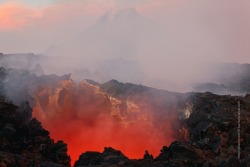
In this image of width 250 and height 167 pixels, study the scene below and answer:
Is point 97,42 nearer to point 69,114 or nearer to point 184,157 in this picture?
point 69,114

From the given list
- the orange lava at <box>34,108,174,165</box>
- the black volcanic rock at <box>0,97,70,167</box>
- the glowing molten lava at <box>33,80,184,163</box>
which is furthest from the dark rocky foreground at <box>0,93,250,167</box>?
the orange lava at <box>34,108,174,165</box>

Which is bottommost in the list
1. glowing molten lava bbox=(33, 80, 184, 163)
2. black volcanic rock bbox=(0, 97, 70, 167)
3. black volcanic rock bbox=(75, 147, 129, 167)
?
black volcanic rock bbox=(75, 147, 129, 167)

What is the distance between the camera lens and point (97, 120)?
59719mm

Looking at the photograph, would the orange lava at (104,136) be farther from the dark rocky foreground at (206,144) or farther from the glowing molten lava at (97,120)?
the dark rocky foreground at (206,144)

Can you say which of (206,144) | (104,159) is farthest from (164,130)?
(104,159)

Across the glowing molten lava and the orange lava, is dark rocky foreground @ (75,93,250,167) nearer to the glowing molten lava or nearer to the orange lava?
the glowing molten lava

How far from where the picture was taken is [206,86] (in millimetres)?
79562

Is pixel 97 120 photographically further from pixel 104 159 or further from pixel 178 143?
pixel 104 159

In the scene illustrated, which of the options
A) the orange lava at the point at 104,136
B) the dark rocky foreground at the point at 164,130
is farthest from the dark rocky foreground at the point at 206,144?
the orange lava at the point at 104,136

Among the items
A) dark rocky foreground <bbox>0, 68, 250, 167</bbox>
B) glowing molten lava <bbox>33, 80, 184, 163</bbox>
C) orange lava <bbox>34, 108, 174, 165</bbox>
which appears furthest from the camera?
orange lava <bbox>34, 108, 174, 165</bbox>

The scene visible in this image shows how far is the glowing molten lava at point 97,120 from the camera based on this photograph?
174 ft

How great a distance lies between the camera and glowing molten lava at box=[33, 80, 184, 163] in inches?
2094

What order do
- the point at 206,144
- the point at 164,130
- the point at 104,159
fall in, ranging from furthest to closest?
the point at 164,130 < the point at 206,144 < the point at 104,159

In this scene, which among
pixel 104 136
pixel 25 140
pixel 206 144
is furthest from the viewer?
pixel 104 136
